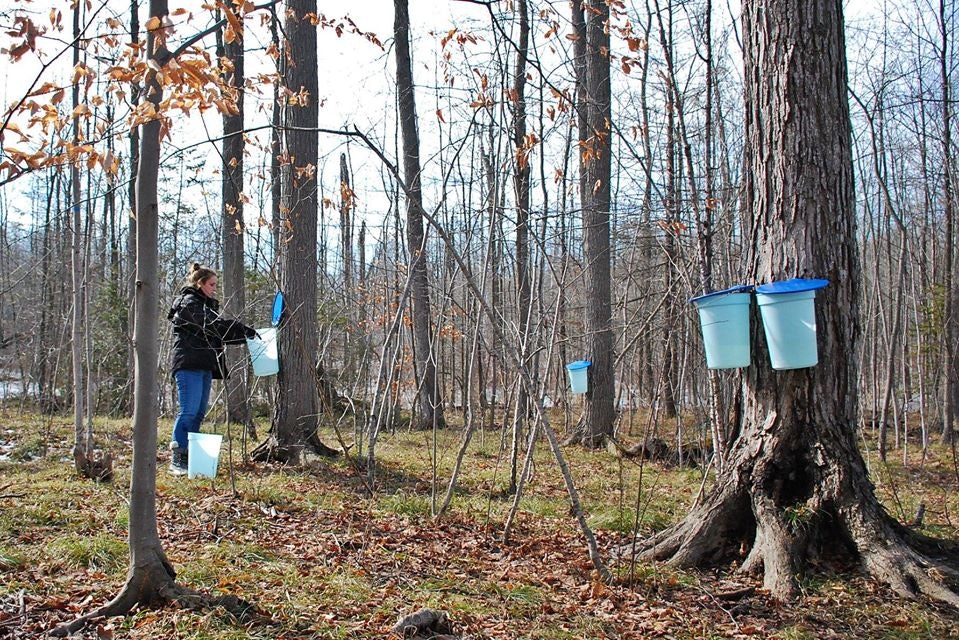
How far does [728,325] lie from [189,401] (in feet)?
13.7

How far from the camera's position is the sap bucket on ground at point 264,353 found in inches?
214

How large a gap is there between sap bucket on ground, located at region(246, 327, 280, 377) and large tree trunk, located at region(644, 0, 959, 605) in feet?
11.4

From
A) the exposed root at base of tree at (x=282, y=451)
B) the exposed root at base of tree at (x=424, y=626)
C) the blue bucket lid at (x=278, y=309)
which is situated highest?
the blue bucket lid at (x=278, y=309)

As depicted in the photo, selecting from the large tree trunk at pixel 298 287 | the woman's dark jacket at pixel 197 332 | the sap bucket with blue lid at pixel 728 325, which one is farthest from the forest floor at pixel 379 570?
the woman's dark jacket at pixel 197 332

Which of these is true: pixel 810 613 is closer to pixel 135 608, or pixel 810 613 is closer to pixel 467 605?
pixel 467 605

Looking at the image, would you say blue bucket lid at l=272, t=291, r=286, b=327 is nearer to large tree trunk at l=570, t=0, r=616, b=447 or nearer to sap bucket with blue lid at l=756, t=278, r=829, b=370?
sap bucket with blue lid at l=756, t=278, r=829, b=370

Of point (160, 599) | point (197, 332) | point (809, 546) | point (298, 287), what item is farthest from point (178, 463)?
point (809, 546)

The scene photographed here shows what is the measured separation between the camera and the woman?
Result: 536cm

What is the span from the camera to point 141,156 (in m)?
2.56

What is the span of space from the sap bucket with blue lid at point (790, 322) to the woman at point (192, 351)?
3.82 metres

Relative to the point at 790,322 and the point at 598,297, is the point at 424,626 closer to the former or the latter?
the point at 790,322

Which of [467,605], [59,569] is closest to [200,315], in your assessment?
[59,569]

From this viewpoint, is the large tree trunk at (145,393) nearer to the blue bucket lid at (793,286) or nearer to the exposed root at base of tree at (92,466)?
the blue bucket lid at (793,286)

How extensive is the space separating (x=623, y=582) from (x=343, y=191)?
2.80 m
